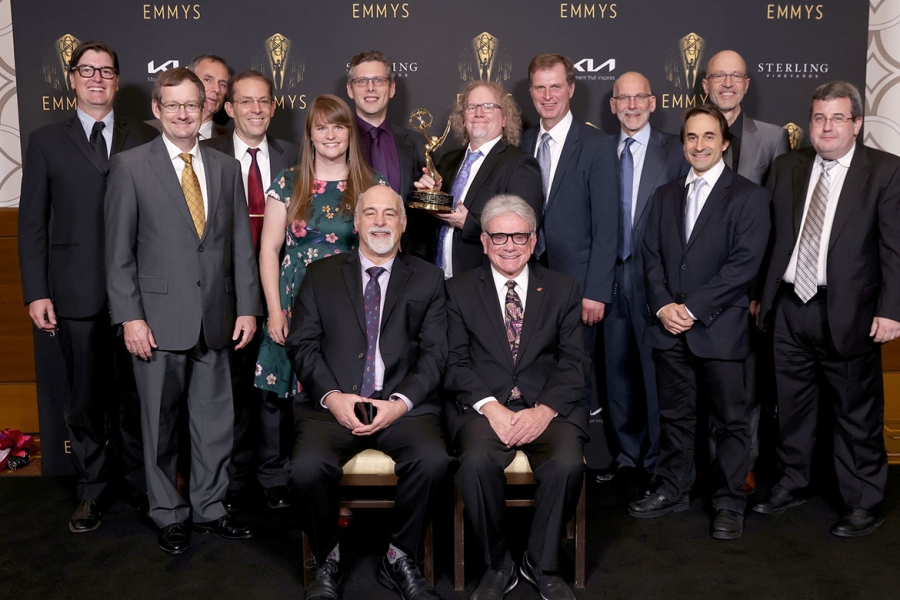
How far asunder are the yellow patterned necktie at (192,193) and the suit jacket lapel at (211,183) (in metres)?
0.02

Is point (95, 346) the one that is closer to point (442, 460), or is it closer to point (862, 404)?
point (442, 460)

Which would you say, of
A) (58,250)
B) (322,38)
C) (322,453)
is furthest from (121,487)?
(322,38)

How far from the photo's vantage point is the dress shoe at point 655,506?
3.73m

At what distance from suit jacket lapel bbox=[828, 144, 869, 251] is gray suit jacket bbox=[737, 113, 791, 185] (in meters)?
0.64

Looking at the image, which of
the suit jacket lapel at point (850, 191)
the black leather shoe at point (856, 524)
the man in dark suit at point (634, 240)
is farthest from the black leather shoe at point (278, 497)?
the suit jacket lapel at point (850, 191)

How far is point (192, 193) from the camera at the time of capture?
134 inches

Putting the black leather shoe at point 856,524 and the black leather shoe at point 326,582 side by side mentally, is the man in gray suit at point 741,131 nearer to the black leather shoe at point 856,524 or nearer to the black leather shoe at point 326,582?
the black leather shoe at point 856,524

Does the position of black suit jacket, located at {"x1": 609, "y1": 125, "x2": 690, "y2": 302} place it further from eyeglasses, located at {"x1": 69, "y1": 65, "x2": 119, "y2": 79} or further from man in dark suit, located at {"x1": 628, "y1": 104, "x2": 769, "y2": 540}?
eyeglasses, located at {"x1": 69, "y1": 65, "x2": 119, "y2": 79}

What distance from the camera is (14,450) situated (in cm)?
454

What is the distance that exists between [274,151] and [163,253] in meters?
0.88

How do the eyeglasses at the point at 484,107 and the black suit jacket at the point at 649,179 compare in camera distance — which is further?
the black suit jacket at the point at 649,179

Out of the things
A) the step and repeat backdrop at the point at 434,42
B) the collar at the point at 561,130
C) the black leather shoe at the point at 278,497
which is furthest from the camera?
the step and repeat backdrop at the point at 434,42

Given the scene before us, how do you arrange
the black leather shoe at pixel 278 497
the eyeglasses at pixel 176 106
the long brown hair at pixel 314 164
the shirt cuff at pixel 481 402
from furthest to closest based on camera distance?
the black leather shoe at pixel 278 497 < the long brown hair at pixel 314 164 < the eyeglasses at pixel 176 106 < the shirt cuff at pixel 481 402

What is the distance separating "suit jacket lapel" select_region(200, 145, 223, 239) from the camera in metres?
3.42
